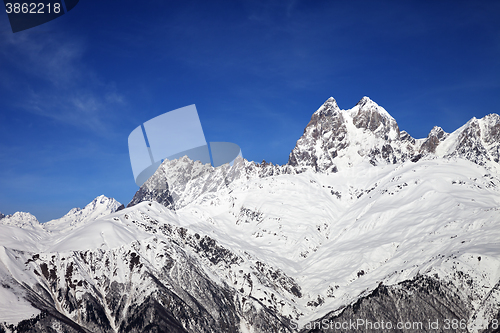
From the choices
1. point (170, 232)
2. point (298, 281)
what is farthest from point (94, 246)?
point (298, 281)

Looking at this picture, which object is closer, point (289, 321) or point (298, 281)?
point (289, 321)

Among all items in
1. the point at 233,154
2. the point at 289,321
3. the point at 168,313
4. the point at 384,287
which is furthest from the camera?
the point at 289,321

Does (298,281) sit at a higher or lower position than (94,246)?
lower

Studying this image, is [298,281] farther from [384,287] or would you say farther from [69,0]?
[69,0]

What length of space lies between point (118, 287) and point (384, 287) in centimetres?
10240

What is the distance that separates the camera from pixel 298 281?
19838cm

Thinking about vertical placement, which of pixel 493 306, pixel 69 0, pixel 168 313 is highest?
pixel 69 0

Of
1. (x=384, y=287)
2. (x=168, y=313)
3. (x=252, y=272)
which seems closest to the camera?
(x=168, y=313)

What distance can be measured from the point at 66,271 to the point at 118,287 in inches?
777

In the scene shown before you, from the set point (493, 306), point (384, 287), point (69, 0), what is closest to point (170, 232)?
point (384, 287)

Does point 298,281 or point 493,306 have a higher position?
point 298,281

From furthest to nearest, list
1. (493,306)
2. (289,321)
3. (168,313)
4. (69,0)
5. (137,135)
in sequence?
1. (289,321)
2. (168,313)
3. (493,306)
4. (137,135)
5. (69,0)

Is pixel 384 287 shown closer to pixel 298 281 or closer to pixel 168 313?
pixel 298 281

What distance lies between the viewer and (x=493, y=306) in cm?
12838
